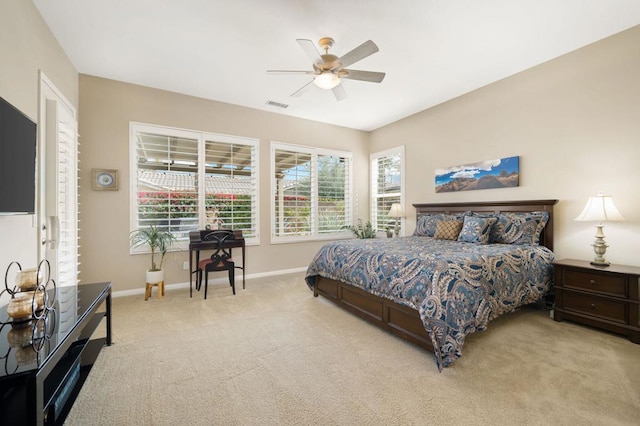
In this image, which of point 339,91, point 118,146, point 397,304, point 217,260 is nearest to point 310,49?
point 339,91

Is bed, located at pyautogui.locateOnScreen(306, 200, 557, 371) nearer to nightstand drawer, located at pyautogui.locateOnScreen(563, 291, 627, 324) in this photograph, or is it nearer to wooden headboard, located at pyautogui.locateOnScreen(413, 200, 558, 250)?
wooden headboard, located at pyautogui.locateOnScreen(413, 200, 558, 250)

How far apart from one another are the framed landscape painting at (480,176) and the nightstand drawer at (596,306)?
1618mm

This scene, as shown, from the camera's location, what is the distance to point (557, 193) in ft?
11.4

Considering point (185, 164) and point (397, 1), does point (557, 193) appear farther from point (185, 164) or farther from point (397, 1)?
point (185, 164)

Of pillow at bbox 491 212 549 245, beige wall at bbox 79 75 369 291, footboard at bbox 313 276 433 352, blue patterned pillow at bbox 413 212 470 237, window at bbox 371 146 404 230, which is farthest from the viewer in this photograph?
window at bbox 371 146 404 230

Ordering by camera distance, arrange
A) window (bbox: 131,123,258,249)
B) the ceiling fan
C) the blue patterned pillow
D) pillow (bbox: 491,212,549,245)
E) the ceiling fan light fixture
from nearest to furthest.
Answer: the ceiling fan < the ceiling fan light fixture < pillow (bbox: 491,212,549,245) < window (bbox: 131,123,258,249) < the blue patterned pillow

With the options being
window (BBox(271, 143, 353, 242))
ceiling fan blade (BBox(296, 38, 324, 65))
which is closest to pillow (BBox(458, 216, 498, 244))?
window (BBox(271, 143, 353, 242))

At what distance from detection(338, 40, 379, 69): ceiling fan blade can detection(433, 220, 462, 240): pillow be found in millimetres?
2664

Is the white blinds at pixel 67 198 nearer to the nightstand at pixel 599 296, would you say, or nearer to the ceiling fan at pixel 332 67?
the ceiling fan at pixel 332 67

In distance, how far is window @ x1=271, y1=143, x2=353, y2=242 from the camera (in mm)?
5246

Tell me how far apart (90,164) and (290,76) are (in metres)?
3.02

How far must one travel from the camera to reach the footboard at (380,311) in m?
2.41

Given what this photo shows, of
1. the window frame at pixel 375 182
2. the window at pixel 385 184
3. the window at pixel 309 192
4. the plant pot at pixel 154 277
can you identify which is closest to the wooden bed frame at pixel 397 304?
the window at pixel 385 184

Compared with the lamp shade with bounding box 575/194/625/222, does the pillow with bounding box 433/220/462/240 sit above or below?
below
